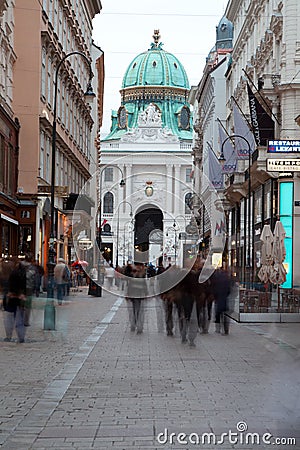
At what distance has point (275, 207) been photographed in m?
41.7

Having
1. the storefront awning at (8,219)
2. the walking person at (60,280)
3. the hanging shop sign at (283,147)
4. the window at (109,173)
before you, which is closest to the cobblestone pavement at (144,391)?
the window at (109,173)

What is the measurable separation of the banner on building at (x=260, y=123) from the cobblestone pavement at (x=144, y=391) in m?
21.2

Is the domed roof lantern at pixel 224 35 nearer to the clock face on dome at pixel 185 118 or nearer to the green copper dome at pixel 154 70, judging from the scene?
the green copper dome at pixel 154 70

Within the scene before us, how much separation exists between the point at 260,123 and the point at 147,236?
22868 mm

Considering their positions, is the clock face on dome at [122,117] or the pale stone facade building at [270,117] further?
the clock face on dome at [122,117]

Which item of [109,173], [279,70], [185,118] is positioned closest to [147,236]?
[109,173]

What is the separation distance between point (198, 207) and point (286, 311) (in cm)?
576

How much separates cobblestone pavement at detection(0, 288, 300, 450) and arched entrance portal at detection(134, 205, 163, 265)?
187 cm

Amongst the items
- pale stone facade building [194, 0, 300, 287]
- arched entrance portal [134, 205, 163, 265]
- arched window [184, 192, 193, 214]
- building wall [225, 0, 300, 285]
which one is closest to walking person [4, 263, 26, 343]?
arched entrance portal [134, 205, 163, 265]

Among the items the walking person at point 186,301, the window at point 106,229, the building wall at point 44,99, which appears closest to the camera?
the walking person at point 186,301

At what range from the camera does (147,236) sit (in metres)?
18.7

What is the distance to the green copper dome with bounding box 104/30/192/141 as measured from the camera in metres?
118

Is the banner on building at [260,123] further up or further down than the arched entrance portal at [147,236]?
further up

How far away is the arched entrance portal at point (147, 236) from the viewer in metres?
17.9
